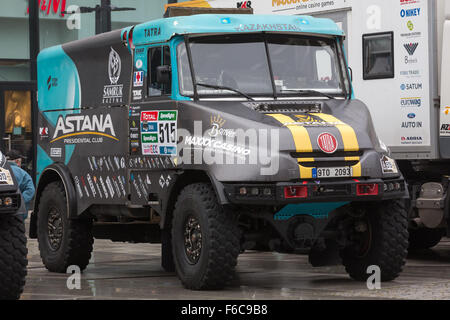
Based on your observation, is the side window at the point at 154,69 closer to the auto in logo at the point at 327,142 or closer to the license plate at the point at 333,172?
the auto in logo at the point at 327,142

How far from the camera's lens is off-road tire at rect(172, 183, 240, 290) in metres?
10.9

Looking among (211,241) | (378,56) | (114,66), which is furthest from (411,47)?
(211,241)

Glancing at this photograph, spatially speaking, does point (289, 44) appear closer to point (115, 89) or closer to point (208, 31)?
point (208, 31)

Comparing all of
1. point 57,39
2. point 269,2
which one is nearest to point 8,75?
point 57,39

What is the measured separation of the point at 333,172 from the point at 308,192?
1.27 feet

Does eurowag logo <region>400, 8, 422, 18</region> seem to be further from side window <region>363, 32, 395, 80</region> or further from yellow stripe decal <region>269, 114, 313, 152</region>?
yellow stripe decal <region>269, 114, 313, 152</region>

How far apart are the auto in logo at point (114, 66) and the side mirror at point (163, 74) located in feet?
4.00

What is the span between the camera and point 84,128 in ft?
44.5

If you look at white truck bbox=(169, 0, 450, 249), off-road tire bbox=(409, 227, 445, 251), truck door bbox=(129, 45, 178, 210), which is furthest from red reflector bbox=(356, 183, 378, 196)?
off-road tire bbox=(409, 227, 445, 251)

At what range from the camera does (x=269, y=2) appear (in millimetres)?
15523

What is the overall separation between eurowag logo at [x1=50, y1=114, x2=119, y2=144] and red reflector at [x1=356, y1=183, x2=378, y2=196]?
10.1 feet

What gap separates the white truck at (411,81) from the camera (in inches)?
533

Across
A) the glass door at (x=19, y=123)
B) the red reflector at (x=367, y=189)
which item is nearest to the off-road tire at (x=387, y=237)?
the red reflector at (x=367, y=189)

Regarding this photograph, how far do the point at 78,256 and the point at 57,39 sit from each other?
41.9 feet
